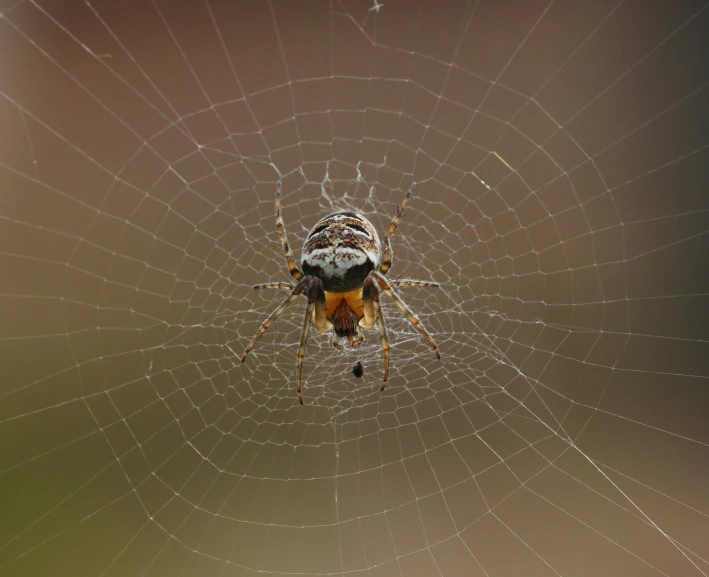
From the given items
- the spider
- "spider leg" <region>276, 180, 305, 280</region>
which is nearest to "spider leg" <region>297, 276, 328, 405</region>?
the spider

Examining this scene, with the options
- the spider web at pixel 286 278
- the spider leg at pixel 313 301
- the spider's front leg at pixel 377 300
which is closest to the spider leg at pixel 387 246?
the spider's front leg at pixel 377 300

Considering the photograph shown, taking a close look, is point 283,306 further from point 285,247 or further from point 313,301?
point 285,247

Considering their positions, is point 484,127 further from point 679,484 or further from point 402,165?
point 679,484

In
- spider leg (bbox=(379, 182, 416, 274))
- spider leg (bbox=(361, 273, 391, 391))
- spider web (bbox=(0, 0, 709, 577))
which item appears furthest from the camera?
spider web (bbox=(0, 0, 709, 577))

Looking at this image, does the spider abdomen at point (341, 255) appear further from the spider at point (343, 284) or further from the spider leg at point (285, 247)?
the spider leg at point (285, 247)

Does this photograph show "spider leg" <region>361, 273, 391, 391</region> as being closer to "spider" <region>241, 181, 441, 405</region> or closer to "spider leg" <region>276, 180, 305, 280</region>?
"spider" <region>241, 181, 441, 405</region>

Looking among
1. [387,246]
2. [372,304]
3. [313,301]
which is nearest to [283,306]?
[313,301]

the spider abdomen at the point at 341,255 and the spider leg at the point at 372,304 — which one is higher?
the spider abdomen at the point at 341,255
